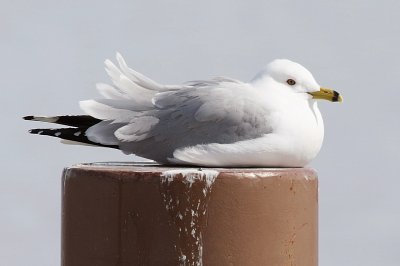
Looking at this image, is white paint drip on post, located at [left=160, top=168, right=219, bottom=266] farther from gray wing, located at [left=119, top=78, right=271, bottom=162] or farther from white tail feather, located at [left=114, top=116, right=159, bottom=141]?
white tail feather, located at [left=114, top=116, right=159, bottom=141]

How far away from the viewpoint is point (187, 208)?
404 centimetres

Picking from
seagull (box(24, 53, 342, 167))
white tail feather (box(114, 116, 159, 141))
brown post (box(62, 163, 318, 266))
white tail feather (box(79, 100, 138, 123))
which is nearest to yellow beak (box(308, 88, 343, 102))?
seagull (box(24, 53, 342, 167))

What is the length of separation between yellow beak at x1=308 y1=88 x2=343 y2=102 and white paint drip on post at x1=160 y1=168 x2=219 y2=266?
42.7 inches

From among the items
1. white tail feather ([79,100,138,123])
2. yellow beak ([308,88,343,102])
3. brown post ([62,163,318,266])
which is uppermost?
yellow beak ([308,88,343,102])

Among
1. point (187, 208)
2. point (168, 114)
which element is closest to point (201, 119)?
point (168, 114)

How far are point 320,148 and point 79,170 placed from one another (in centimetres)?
134

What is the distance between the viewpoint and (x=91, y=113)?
4926mm

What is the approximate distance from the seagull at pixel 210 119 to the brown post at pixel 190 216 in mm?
246

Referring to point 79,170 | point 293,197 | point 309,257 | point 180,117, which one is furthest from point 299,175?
point 79,170

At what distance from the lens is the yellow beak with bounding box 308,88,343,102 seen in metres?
4.86

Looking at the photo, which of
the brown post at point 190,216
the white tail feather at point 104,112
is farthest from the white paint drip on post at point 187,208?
the white tail feather at point 104,112

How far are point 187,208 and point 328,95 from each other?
1260 millimetres

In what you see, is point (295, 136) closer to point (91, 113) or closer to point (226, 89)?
point (226, 89)

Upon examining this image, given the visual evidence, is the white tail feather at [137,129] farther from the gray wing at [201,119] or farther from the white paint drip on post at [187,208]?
the white paint drip on post at [187,208]
